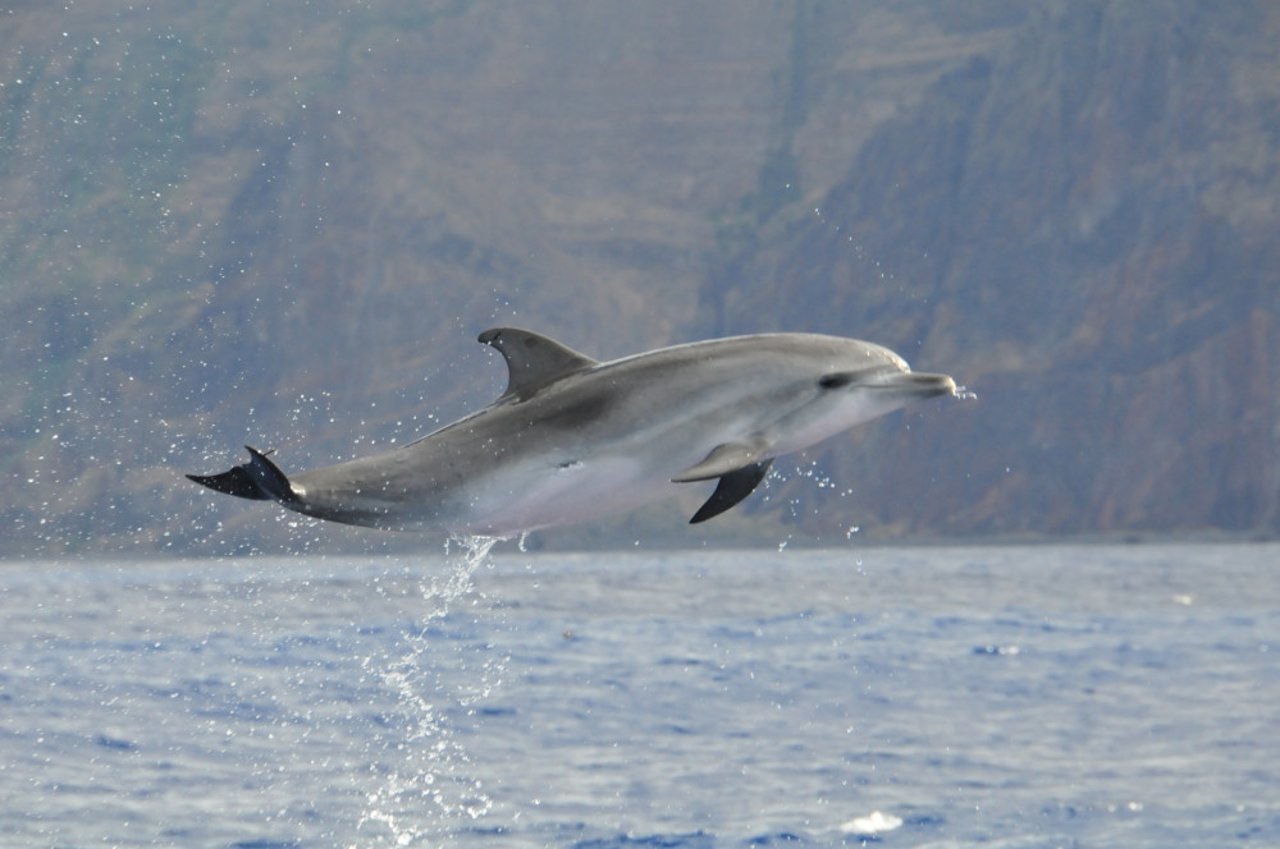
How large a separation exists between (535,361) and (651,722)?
75.3 feet

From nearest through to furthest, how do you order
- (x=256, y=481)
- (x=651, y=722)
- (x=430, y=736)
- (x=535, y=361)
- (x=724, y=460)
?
(x=256, y=481) < (x=724, y=460) < (x=535, y=361) < (x=651, y=722) < (x=430, y=736)

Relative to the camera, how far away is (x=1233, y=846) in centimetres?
2027

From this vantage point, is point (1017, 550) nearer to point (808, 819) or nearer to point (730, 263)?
point (730, 263)

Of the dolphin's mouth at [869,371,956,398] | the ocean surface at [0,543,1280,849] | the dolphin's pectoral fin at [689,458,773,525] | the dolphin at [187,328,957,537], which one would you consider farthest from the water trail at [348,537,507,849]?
the dolphin's mouth at [869,371,956,398]

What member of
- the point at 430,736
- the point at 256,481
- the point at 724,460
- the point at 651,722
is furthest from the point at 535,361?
the point at 430,736

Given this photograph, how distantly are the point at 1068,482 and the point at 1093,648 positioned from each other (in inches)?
3363

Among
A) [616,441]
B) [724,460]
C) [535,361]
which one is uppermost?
[535,361]

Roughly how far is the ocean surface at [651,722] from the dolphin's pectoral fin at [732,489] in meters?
2.05

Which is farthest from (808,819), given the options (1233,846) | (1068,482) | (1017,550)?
(1068,482)

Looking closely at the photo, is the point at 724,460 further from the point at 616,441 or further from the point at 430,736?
the point at 430,736

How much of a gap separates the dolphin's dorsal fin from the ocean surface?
1.38 metres

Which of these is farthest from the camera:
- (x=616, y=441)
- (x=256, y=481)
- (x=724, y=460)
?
(x=616, y=441)

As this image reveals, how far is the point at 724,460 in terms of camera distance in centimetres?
889

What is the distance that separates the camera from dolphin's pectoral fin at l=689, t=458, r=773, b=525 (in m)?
9.04
